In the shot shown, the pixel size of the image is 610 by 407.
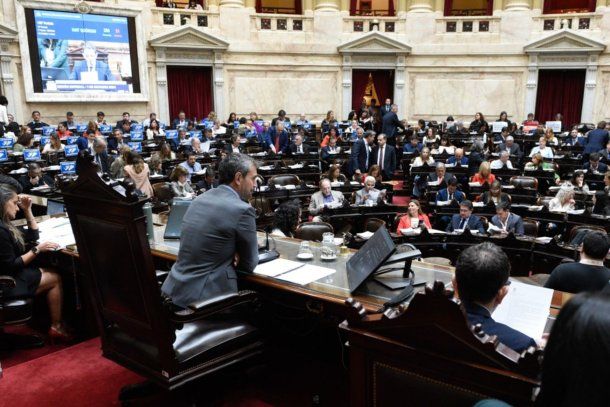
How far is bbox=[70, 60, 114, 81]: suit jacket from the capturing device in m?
15.0

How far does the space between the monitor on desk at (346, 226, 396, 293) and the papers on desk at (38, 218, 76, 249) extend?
7.61 feet

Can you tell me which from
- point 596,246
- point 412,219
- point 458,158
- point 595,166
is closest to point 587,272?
point 596,246

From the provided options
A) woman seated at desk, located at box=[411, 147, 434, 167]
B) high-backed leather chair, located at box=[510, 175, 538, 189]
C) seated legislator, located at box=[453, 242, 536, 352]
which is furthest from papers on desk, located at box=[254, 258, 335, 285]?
woman seated at desk, located at box=[411, 147, 434, 167]

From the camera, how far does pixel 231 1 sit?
16.8 metres

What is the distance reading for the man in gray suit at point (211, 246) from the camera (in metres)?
2.84

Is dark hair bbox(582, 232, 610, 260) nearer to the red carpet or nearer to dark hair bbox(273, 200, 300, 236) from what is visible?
dark hair bbox(273, 200, 300, 236)

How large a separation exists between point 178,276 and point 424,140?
10.8 metres

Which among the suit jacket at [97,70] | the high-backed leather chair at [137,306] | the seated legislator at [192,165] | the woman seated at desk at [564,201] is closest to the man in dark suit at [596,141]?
the woman seated at desk at [564,201]

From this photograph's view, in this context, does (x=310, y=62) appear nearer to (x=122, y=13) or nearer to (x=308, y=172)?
(x=122, y=13)

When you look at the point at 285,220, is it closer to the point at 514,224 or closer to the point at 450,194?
the point at 514,224

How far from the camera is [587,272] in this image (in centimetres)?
378

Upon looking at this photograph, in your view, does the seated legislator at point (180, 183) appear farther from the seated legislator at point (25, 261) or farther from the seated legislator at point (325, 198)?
the seated legislator at point (25, 261)

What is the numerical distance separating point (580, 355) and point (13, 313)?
12.5 ft

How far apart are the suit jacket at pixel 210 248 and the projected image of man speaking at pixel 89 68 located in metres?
14.1
